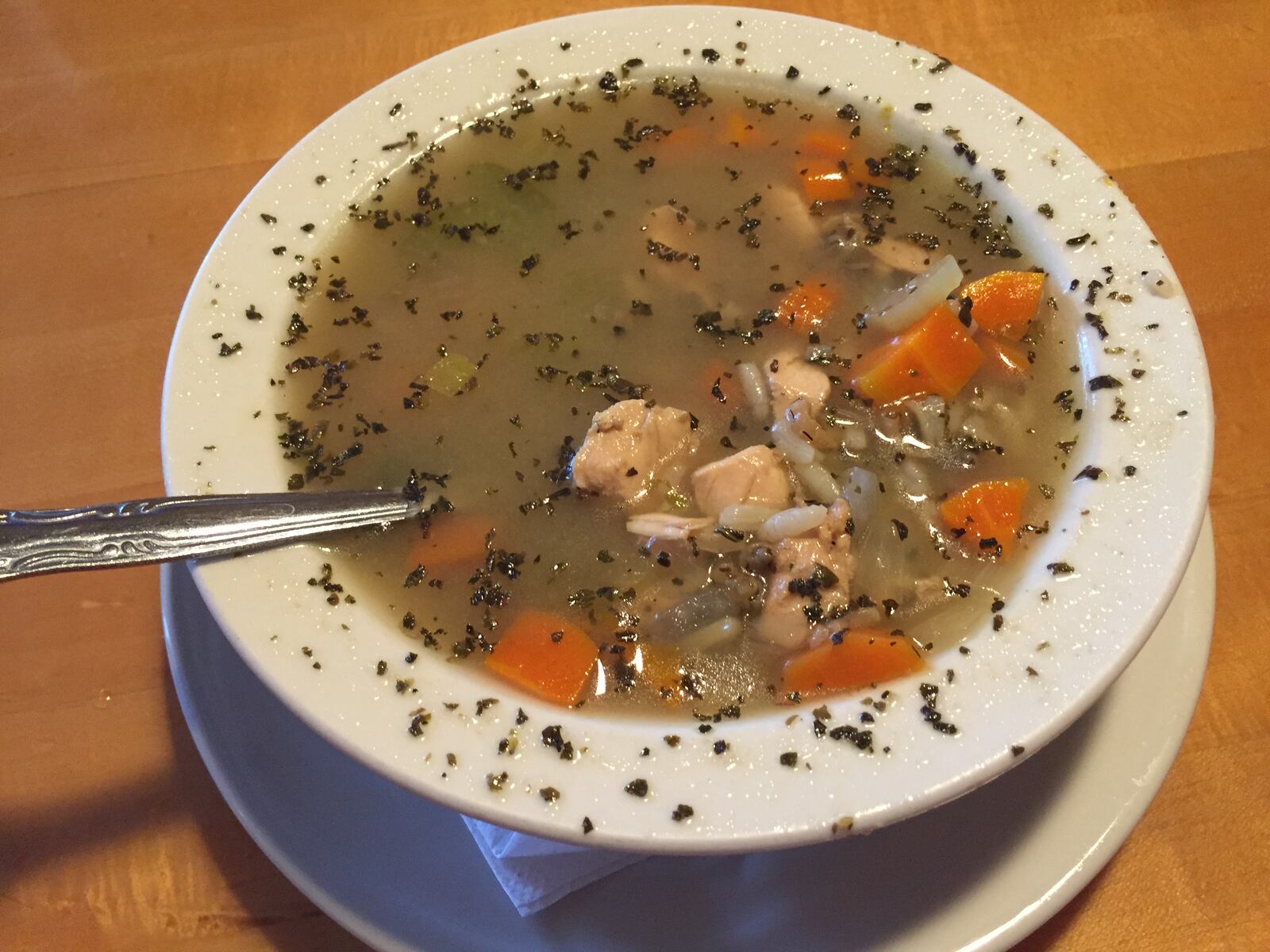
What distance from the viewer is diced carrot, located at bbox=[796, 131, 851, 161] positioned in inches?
80.4

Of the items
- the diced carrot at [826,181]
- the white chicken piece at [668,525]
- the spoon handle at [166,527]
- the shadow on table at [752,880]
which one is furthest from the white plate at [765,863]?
the diced carrot at [826,181]

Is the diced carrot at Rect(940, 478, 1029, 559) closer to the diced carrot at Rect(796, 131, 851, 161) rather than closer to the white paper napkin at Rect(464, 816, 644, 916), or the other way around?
the white paper napkin at Rect(464, 816, 644, 916)

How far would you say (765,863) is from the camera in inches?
58.9

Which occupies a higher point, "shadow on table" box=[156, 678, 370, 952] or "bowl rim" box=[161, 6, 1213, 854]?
"bowl rim" box=[161, 6, 1213, 854]

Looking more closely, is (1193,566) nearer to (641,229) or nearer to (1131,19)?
(641,229)

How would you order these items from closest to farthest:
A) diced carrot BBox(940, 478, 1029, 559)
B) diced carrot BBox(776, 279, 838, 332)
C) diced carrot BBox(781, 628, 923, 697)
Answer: diced carrot BBox(781, 628, 923, 697) < diced carrot BBox(940, 478, 1029, 559) < diced carrot BBox(776, 279, 838, 332)

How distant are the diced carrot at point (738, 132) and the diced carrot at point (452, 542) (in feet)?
3.58

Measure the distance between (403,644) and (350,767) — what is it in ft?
1.23

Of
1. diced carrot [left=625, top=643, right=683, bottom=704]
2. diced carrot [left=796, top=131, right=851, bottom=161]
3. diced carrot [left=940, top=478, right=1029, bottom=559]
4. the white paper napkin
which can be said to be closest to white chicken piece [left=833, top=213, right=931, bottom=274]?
diced carrot [left=796, top=131, right=851, bottom=161]

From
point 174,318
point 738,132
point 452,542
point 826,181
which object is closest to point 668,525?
point 452,542

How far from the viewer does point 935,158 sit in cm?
196

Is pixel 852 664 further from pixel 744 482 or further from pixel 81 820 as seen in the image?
pixel 81 820

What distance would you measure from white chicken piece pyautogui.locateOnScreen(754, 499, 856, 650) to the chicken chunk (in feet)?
0.32

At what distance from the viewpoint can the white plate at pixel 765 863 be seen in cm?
142
